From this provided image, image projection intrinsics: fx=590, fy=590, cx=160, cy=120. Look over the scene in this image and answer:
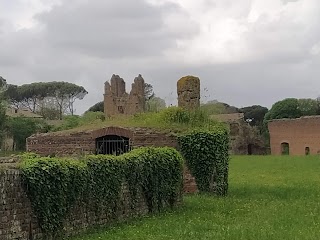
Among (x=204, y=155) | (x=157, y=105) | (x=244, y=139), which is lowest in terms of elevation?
(x=204, y=155)

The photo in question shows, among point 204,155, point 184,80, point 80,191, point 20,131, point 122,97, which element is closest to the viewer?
point 80,191

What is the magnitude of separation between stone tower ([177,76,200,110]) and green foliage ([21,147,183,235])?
20.1 ft

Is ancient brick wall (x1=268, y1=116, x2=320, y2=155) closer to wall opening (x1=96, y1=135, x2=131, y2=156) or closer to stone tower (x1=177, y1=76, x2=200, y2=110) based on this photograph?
stone tower (x1=177, y1=76, x2=200, y2=110)

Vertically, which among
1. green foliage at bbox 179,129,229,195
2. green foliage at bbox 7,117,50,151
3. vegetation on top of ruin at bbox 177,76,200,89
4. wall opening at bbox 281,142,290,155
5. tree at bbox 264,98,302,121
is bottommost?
green foliage at bbox 179,129,229,195

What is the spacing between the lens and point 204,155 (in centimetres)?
2022

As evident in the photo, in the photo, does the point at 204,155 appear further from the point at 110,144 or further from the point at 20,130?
the point at 20,130

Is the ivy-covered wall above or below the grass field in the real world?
above

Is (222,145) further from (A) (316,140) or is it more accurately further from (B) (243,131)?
(B) (243,131)

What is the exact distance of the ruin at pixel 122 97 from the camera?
35578 mm

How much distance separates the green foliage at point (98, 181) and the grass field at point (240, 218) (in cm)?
57

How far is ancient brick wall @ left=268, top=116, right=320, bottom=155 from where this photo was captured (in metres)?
62.0

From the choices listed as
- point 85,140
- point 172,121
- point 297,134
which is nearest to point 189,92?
point 172,121

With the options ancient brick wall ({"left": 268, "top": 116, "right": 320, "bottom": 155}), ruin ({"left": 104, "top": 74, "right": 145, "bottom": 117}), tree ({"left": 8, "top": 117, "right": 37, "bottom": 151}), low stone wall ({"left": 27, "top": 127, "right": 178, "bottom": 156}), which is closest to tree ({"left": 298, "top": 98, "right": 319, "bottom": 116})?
ancient brick wall ({"left": 268, "top": 116, "right": 320, "bottom": 155})

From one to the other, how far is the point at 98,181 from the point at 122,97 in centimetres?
3031
